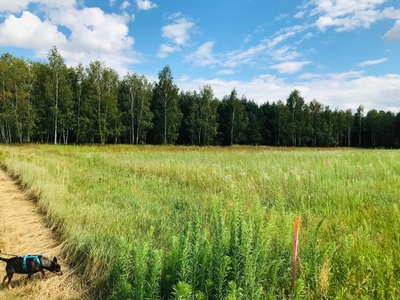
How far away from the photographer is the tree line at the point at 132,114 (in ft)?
123

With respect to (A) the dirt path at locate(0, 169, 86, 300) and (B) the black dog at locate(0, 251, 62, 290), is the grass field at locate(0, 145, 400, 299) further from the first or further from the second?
(B) the black dog at locate(0, 251, 62, 290)

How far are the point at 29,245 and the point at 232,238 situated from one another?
10.6ft

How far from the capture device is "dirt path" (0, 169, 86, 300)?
2.89 metres

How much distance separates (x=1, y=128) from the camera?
1511 inches

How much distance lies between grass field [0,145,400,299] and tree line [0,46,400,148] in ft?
113

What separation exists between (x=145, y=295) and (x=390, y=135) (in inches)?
3330

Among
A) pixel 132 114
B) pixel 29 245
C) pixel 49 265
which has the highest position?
pixel 132 114

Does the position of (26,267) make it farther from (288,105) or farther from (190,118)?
(288,105)

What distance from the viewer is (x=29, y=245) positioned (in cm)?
398

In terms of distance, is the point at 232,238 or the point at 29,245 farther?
the point at 29,245

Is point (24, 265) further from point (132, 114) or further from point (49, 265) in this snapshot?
point (132, 114)

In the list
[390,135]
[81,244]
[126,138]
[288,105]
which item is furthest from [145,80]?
[390,135]

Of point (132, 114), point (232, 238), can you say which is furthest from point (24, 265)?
point (132, 114)

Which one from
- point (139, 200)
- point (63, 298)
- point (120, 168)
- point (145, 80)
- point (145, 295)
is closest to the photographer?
point (145, 295)
